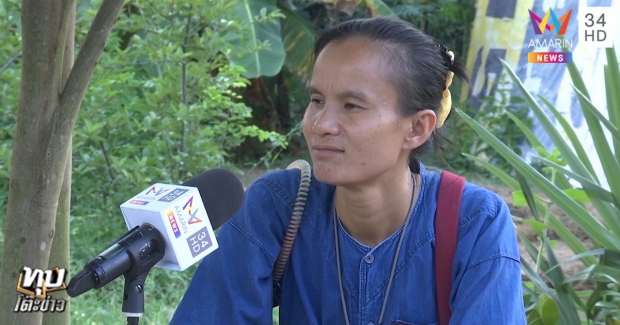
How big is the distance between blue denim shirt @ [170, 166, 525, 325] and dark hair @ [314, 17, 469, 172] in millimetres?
243

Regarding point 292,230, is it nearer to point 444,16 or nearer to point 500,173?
point 500,173

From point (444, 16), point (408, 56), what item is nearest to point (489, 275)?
point (408, 56)

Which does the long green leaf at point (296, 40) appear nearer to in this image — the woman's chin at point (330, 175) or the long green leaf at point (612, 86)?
the long green leaf at point (612, 86)

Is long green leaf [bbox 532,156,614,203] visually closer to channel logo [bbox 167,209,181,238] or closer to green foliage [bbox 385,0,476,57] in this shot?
channel logo [bbox 167,209,181,238]

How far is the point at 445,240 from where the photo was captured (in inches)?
87.8

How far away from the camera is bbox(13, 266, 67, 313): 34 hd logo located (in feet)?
6.88

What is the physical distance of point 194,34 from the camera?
A: 4.75 m

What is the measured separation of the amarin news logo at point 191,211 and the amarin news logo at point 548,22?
22.8 ft

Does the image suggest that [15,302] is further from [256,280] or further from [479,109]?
[479,109]

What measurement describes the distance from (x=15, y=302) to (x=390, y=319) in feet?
3.25

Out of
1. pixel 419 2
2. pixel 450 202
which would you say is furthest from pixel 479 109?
pixel 450 202

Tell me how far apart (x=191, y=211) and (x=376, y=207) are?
75cm

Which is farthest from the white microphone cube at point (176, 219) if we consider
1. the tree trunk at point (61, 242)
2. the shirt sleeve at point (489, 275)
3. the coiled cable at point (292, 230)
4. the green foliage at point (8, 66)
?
the green foliage at point (8, 66)

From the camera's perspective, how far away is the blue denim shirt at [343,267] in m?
2.16
